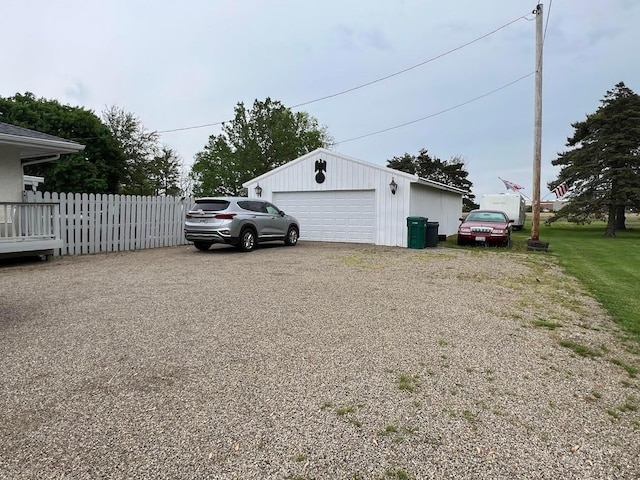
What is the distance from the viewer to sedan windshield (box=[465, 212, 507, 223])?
15.4 metres

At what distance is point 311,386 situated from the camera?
3.19 meters

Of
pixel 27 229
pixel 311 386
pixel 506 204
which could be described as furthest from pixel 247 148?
pixel 311 386

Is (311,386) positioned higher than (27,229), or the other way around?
(27,229)

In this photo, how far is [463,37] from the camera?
1516 cm

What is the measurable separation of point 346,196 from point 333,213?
34.8 inches

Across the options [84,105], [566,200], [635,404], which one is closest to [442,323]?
[635,404]

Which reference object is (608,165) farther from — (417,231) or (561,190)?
Result: (417,231)

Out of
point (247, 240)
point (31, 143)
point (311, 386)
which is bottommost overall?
point (311, 386)

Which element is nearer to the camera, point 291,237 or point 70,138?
point 291,237

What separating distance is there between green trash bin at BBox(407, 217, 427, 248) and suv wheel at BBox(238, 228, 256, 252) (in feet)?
18.1

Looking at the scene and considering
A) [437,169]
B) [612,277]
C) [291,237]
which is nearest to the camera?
[612,277]

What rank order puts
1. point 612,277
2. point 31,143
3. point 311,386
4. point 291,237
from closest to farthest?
1. point 311,386
2. point 612,277
3. point 31,143
4. point 291,237

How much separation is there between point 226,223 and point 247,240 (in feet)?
3.06

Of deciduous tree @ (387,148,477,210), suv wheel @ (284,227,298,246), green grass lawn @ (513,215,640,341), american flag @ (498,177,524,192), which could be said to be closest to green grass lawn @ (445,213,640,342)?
green grass lawn @ (513,215,640,341)
